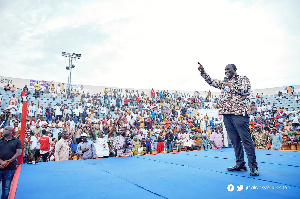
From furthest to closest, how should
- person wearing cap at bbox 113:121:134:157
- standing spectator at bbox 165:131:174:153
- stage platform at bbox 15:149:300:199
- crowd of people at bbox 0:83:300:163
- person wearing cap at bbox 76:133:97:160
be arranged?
standing spectator at bbox 165:131:174:153, crowd of people at bbox 0:83:300:163, person wearing cap at bbox 113:121:134:157, person wearing cap at bbox 76:133:97:160, stage platform at bbox 15:149:300:199

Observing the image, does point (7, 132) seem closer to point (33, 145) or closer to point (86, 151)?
point (86, 151)

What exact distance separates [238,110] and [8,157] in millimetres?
3013

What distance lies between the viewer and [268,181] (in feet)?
7.12

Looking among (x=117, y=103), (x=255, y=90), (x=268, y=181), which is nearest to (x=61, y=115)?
(x=117, y=103)

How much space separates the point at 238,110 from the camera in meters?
2.57

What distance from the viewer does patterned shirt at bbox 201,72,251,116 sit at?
2.56 m

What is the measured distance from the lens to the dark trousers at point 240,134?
246 centimetres

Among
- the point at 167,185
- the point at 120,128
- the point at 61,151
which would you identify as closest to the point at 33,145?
the point at 61,151

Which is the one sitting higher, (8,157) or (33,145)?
(8,157)

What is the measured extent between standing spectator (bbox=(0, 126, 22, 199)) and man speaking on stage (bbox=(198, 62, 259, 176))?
2.78 metres

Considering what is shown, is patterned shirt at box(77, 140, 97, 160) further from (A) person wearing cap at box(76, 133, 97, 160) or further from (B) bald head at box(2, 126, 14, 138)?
(B) bald head at box(2, 126, 14, 138)

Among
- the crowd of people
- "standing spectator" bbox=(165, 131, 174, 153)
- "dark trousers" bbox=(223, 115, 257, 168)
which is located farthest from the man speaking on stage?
"standing spectator" bbox=(165, 131, 174, 153)

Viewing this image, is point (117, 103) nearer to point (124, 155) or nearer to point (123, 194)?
point (124, 155)

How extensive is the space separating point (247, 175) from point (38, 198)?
7.43 ft
